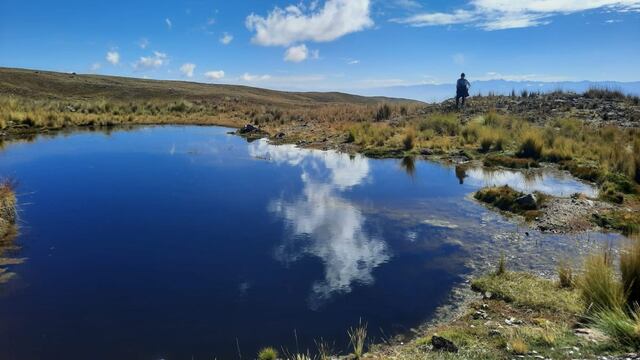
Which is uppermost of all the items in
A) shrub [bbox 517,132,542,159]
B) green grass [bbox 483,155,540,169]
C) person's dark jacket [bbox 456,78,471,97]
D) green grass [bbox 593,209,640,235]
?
person's dark jacket [bbox 456,78,471,97]

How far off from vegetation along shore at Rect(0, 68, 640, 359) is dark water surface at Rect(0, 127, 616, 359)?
2.63 ft

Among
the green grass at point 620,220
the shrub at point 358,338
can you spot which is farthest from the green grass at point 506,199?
the shrub at point 358,338

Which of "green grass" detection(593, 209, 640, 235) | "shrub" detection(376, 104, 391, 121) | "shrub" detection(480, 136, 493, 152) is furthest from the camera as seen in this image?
"shrub" detection(376, 104, 391, 121)

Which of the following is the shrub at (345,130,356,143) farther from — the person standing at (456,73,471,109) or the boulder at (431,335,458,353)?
the boulder at (431,335,458,353)

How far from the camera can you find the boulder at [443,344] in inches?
281

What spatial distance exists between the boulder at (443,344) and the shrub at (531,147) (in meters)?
19.5

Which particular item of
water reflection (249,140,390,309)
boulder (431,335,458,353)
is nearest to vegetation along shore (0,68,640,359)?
boulder (431,335,458,353)

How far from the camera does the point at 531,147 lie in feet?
81.6

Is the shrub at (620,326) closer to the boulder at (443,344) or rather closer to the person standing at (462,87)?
the boulder at (443,344)

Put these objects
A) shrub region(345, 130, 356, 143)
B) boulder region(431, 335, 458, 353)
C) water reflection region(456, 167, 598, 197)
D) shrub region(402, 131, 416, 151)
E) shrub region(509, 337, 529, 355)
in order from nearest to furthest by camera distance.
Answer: shrub region(509, 337, 529, 355) < boulder region(431, 335, 458, 353) < water reflection region(456, 167, 598, 197) < shrub region(402, 131, 416, 151) < shrub region(345, 130, 356, 143)

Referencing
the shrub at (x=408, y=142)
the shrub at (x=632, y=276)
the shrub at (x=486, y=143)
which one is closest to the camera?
the shrub at (x=632, y=276)

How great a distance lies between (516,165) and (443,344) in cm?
1779

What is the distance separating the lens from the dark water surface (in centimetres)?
822

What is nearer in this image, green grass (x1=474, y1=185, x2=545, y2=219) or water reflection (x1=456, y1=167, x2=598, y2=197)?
green grass (x1=474, y1=185, x2=545, y2=219)
